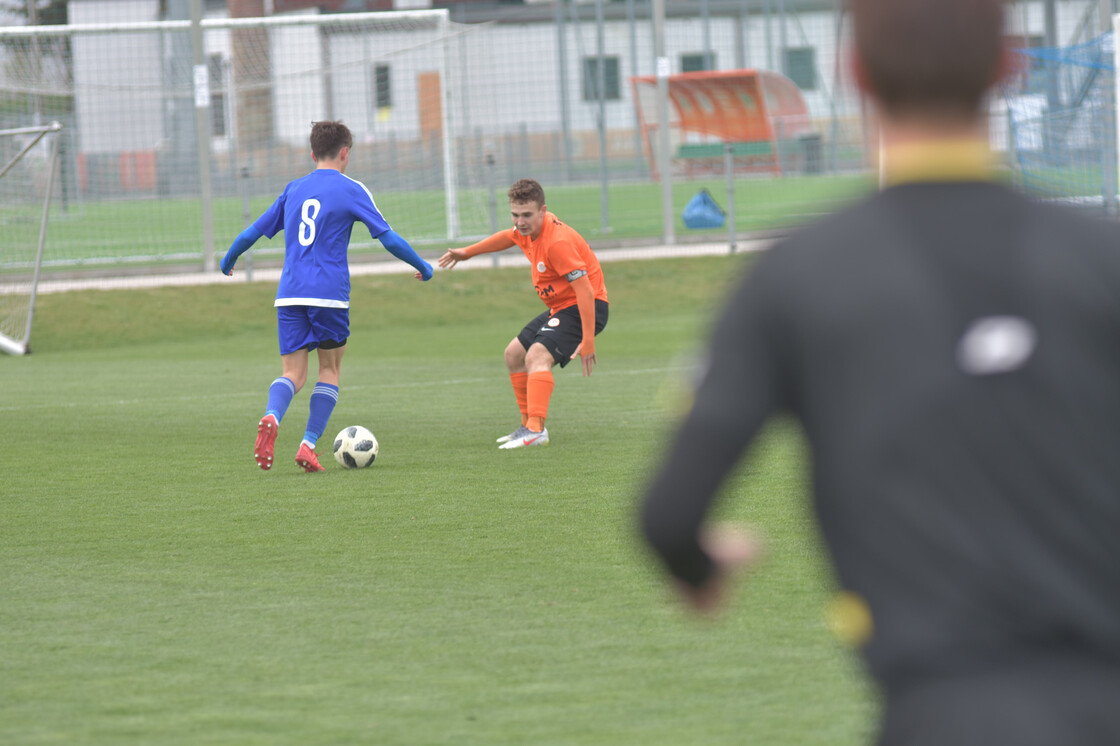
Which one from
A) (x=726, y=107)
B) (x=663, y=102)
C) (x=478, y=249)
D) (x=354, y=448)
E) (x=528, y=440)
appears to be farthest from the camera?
(x=726, y=107)

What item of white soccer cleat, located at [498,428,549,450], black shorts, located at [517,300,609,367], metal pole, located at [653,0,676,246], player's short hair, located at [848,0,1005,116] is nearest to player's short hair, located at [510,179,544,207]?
black shorts, located at [517,300,609,367]

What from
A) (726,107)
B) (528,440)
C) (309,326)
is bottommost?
(528,440)

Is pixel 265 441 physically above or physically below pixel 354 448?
above

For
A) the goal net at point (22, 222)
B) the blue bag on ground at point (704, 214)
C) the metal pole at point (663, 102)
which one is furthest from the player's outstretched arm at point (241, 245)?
the blue bag on ground at point (704, 214)

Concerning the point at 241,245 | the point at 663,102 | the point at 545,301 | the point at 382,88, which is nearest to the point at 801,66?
the point at 382,88

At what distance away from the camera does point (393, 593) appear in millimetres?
4848

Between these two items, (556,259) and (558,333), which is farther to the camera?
(558,333)

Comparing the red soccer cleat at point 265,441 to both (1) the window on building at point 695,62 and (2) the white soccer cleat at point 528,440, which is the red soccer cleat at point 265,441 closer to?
(2) the white soccer cleat at point 528,440

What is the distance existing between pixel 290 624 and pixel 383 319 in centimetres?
1246

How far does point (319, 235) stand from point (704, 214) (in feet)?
49.3

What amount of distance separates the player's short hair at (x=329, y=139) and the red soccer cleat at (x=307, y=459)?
5.29 feet

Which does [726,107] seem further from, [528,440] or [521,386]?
[528,440]

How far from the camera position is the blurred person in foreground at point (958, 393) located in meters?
1.48

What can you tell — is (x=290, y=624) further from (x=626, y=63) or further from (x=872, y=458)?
(x=626, y=63)
